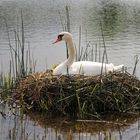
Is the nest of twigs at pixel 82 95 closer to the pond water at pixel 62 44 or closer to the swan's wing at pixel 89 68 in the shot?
the swan's wing at pixel 89 68

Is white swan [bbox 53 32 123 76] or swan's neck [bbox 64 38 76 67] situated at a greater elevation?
swan's neck [bbox 64 38 76 67]

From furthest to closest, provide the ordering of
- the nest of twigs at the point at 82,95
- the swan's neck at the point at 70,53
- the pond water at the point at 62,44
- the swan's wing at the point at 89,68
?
the swan's neck at the point at 70,53
the swan's wing at the point at 89,68
the nest of twigs at the point at 82,95
the pond water at the point at 62,44

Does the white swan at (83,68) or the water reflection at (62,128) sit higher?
the white swan at (83,68)

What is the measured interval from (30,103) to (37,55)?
7792 mm

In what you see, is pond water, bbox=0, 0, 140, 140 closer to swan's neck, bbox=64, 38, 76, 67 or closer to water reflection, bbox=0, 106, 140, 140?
water reflection, bbox=0, 106, 140, 140

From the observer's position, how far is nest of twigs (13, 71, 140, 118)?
8.84 m

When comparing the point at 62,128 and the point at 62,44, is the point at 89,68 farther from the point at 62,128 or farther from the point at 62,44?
the point at 62,44

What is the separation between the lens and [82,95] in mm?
8844

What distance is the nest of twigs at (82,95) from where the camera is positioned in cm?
884

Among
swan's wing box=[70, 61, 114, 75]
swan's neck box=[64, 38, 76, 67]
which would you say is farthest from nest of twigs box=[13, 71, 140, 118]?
swan's neck box=[64, 38, 76, 67]

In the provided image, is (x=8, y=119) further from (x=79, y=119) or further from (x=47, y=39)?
(x=47, y=39)

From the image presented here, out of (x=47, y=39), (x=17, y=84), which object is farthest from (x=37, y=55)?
(x=17, y=84)

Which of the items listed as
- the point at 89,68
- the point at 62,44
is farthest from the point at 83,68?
the point at 62,44

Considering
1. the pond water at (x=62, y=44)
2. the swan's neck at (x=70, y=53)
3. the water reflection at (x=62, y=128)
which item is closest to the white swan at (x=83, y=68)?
the swan's neck at (x=70, y=53)
